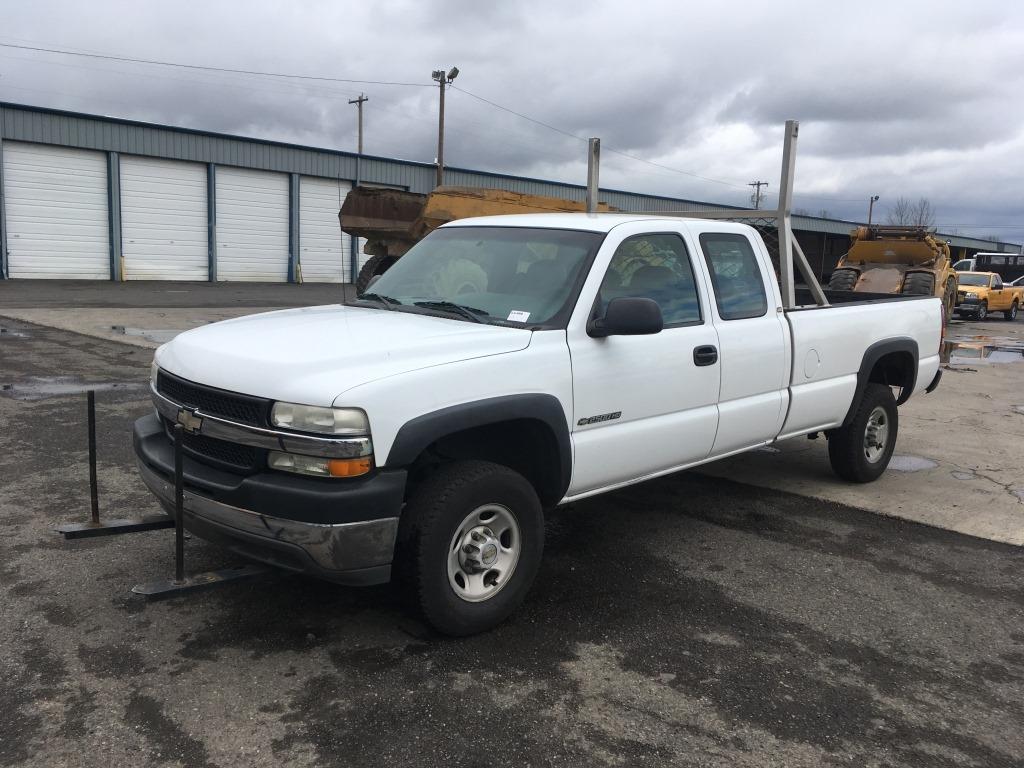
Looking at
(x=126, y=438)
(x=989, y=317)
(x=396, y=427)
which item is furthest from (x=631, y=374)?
(x=989, y=317)

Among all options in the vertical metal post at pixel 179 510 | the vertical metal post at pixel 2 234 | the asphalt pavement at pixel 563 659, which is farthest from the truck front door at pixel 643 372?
the vertical metal post at pixel 2 234

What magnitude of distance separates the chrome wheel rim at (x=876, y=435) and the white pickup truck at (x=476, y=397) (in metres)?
1.19

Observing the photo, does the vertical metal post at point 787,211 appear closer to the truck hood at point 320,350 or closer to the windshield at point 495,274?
the windshield at point 495,274

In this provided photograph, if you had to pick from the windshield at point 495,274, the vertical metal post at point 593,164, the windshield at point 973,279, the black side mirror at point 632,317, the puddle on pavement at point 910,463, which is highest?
the vertical metal post at point 593,164

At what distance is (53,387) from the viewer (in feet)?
30.3

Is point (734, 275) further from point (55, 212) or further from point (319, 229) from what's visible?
point (319, 229)

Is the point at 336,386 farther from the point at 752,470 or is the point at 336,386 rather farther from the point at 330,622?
the point at 752,470

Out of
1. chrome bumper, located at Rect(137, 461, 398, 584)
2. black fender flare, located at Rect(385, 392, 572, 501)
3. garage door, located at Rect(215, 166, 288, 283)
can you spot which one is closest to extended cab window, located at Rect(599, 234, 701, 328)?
black fender flare, located at Rect(385, 392, 572, 501)

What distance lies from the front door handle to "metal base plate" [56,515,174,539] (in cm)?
277

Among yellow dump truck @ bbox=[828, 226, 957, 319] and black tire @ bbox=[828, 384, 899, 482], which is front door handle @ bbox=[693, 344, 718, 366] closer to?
black tire @ bbox=[828, 384, 899, 482]

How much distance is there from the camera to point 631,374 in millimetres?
4328

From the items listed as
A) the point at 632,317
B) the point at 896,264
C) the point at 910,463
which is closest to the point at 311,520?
the point at 632,317

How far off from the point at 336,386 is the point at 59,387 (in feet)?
23.9

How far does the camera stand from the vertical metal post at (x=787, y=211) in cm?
605
